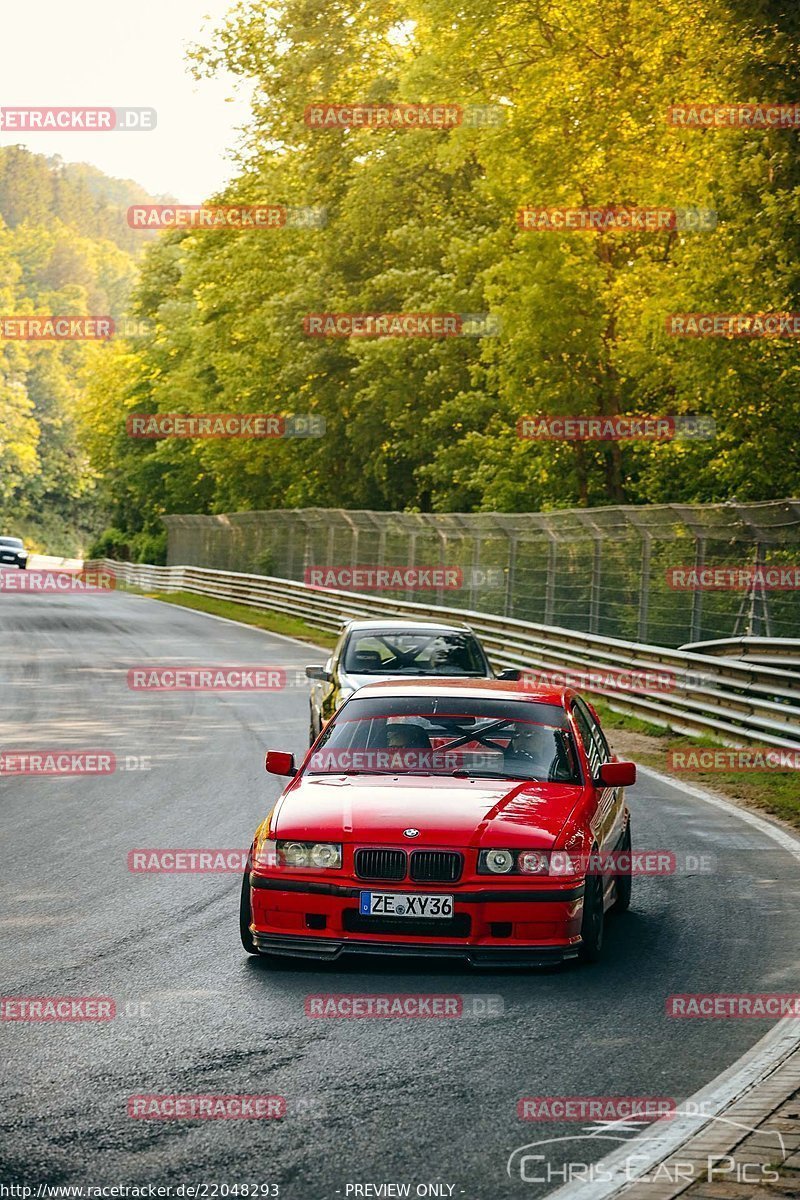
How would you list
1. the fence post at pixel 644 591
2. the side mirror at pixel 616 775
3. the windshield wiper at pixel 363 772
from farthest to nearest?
the fence post at pixel 644 591 → the side mirror at pixel 616 775 → the windshield wiper at pixel 363 772

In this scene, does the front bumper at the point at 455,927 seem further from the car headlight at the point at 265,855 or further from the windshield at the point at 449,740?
the windshield at the point at 449,740

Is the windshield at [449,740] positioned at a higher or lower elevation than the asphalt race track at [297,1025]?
higher

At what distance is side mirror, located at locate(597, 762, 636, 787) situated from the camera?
880 cm

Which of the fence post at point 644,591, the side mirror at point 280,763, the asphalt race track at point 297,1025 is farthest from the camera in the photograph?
the fence post at point 644,591

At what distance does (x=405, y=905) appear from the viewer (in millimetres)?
7500

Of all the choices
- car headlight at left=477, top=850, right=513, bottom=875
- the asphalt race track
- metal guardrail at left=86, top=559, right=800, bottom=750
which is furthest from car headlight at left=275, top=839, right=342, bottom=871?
metal guardrail at left=86, top=559, right=800, bottom=750

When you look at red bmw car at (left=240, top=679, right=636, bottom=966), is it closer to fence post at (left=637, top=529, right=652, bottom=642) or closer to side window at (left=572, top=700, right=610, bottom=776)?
side window at (left=572, top=700, right=610, bottom=776)

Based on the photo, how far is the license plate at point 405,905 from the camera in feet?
24.6

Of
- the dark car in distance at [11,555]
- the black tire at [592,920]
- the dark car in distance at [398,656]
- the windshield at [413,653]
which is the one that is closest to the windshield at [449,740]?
the black tire at [592,920]

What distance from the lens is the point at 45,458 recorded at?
5325 inches

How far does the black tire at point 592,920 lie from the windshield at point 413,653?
25.4ft

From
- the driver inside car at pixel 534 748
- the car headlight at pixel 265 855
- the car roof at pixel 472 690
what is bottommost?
the car headlight at pixel 265 855

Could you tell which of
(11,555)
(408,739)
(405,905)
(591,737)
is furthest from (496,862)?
(11,555)

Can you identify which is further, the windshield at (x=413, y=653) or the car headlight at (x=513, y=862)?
the windshield at (x=413, y=653)
